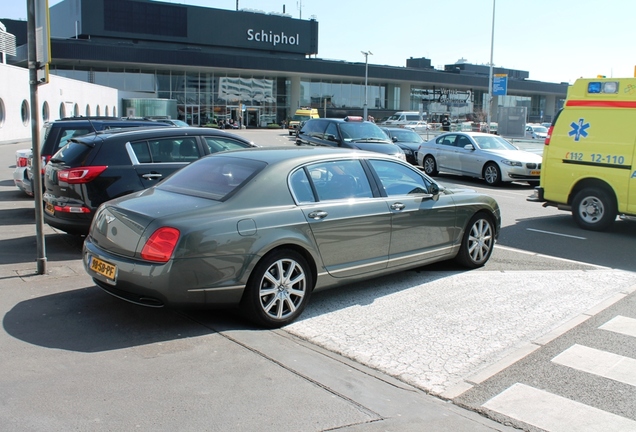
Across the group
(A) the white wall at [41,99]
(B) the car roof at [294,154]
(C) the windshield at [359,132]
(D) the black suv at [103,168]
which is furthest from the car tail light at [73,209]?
(A) the white wall at [41,99]

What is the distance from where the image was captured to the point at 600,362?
187 inches

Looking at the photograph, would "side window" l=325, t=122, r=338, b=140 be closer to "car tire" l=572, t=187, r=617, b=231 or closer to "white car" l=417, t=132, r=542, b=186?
"white car" l=417, t=132, r=542, b=186

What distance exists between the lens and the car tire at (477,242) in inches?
292

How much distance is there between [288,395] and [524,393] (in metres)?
1.62

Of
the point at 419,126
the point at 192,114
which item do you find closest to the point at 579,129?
the point at 419,126

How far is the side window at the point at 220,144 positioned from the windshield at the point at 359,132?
8187 mm

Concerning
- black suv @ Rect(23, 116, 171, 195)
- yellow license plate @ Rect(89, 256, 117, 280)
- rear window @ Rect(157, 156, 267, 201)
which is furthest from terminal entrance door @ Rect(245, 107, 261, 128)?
yellow license plate @ Rect(89, 256, 117, 280)

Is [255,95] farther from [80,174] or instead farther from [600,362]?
[600,362]

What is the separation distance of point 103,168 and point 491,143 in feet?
45.2

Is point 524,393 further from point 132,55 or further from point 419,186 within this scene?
point 132,55

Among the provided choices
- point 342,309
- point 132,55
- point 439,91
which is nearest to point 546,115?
point 439,91

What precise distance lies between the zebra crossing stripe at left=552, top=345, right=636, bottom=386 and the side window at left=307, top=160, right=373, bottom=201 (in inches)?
96.2

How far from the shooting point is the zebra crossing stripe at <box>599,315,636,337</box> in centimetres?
545

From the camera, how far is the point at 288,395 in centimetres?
409
